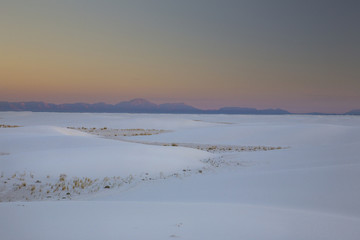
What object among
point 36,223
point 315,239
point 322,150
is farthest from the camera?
point 322,150

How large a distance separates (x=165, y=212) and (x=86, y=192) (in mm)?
4622

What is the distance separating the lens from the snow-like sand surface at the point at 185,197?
14.9ft

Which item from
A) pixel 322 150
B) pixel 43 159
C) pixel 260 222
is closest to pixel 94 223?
pixel 260 222

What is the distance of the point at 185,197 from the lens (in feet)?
27.0

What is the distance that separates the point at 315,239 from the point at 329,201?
3453mm

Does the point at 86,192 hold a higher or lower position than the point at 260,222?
lower

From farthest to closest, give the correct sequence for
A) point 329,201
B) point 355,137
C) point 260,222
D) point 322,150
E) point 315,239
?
1. point 355,137
2. point 322,150
3. point 329,201
4. point 260,222
5. point 315,239

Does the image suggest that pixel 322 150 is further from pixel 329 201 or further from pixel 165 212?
pixel 165 212

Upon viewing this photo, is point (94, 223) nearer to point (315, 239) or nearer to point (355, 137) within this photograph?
point (315, 239)

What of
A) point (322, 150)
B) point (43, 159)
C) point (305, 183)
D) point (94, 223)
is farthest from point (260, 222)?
point (322, 150)

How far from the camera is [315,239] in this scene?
4.38 meters

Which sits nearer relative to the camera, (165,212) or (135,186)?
(165,212)

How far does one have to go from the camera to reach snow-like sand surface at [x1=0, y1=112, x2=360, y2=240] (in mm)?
4539

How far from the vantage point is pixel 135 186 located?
392 inches
